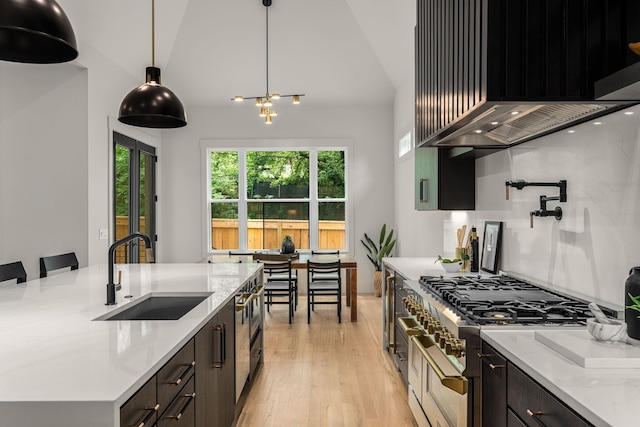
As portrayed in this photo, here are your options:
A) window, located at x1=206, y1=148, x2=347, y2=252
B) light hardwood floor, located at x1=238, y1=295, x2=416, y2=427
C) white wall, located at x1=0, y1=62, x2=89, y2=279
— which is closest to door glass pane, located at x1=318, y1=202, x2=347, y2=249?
window, located at x1=206, y1=148, x2=347, y2=252

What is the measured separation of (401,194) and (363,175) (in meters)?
0.88

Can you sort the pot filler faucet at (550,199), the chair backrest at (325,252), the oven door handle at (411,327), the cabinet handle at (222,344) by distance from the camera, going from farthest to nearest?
the chair backrest at (325,252), the oven door handle at (411,327), the pot filler faucet at (550,199), the cabinet handle at (222,344)

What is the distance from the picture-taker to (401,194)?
6754 mm

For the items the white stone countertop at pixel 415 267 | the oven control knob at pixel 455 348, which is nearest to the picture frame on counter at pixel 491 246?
the white stone countertop at pixel 415 267

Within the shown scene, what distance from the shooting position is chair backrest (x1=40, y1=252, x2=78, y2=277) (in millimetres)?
3383

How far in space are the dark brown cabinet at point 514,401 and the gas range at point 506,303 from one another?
19 centimetres

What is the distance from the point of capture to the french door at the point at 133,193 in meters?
5.63

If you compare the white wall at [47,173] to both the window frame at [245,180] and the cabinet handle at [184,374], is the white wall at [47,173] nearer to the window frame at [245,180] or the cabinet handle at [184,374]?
the window frame at [245,180]

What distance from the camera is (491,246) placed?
10.7 feet

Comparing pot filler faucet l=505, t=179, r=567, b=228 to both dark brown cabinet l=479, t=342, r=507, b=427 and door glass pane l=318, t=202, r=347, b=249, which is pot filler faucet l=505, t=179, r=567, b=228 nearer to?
dark brown cabinet l=479, t=342, r=507, b=427

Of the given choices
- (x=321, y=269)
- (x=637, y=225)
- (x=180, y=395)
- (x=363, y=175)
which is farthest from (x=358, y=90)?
(x=180, y=395)

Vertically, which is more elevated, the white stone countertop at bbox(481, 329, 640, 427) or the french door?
the french door

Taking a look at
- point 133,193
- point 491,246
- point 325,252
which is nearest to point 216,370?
point 491,246

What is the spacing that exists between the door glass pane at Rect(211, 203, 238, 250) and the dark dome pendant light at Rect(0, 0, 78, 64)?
18.9ft
